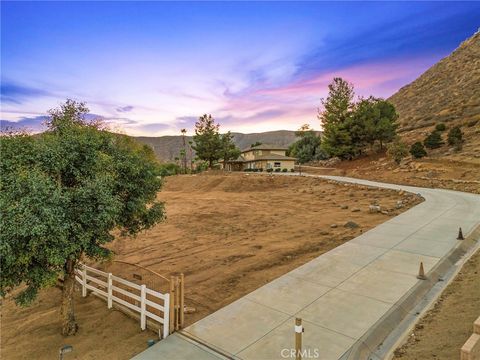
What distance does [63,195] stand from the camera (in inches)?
251

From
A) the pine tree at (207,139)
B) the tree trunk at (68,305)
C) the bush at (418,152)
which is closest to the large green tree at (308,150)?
the pine tree at (207,139)

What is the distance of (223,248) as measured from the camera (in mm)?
14164

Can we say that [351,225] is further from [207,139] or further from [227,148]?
[227,148]

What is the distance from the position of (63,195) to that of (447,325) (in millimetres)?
8867

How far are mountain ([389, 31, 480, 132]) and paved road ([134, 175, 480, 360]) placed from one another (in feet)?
147

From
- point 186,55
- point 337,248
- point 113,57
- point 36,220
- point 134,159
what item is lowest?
point 337,248

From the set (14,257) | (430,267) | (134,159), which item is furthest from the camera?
(430,267)

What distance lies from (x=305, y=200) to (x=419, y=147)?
21.8 metres

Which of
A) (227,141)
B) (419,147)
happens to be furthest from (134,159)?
(227,141)

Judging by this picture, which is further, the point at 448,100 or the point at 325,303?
the point at 448,100

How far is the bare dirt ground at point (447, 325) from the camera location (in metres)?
6.15

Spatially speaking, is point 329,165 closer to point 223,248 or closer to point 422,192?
point 422,192

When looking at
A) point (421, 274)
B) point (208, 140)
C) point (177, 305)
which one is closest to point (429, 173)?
point (421, 274)

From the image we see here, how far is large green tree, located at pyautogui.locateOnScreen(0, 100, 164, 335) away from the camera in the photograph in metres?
5.90
